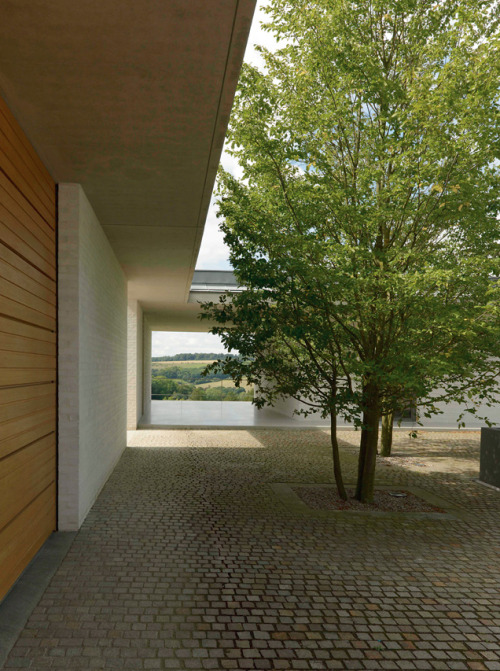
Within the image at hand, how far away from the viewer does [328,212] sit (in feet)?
22.6

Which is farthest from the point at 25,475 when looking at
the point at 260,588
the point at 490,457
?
the point at 490,457

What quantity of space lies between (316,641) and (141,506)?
380 cm

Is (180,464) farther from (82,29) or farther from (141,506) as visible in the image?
(82,29)

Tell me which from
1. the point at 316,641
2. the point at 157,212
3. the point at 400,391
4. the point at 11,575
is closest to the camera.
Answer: the point at 316,641

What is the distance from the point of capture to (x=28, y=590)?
13.7ft

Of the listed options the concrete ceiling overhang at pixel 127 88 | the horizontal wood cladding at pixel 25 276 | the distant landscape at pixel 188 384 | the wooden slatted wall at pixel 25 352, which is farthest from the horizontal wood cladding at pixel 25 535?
the distant landscape at pixel 188 384

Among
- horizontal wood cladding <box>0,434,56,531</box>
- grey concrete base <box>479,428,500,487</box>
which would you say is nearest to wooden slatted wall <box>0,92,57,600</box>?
horizontal wood cladding <box>0,434,56,531</box>

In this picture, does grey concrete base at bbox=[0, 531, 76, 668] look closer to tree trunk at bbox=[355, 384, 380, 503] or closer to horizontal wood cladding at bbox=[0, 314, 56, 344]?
horizontal wood cladding at bbox=[0, 314, 56, 344]

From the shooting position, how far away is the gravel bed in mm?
7145

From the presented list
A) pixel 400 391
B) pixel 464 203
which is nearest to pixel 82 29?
pixel 464 203

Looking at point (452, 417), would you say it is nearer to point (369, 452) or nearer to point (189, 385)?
point (369, 452)

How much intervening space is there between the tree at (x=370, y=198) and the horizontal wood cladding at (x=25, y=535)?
2712 mm

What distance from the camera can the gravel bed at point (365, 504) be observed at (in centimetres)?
714

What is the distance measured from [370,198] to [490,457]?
200 inches
